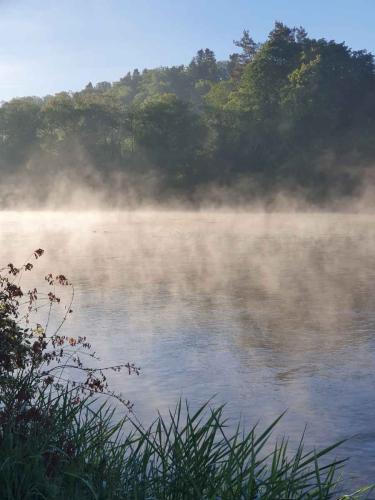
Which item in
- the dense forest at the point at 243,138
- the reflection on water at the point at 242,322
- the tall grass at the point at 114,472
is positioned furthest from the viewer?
the dense forest at the point at 243,138

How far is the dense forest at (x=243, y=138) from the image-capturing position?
5883 cm

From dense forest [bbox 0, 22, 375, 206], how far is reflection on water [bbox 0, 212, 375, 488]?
101ft

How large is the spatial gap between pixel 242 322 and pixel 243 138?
52.6 m

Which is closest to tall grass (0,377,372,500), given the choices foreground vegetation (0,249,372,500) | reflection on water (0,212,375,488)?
foreground vegetation (0,249,372,500)

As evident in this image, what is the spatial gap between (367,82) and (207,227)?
35.2m

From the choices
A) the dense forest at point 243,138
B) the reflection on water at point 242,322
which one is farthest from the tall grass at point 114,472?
the dense forest at point 243,138

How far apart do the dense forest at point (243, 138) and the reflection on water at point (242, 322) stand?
101ft

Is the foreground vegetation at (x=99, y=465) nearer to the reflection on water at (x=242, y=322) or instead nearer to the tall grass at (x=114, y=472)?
the tall grass at (x=114, y=472)

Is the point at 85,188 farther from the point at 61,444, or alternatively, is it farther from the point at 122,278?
the point at 61,444

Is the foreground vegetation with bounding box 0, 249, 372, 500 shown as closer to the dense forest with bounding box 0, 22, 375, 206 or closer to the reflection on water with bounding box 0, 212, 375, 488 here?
the reflection on water with bounding box 0, 212, 375, 488

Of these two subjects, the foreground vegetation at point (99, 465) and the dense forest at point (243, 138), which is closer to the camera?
the foreground vegetation at point (99, 465)

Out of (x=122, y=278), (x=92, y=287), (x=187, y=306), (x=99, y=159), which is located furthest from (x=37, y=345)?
(x=99, y=159)

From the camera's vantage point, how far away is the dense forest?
193 ft

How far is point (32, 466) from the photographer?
5.26 metres
